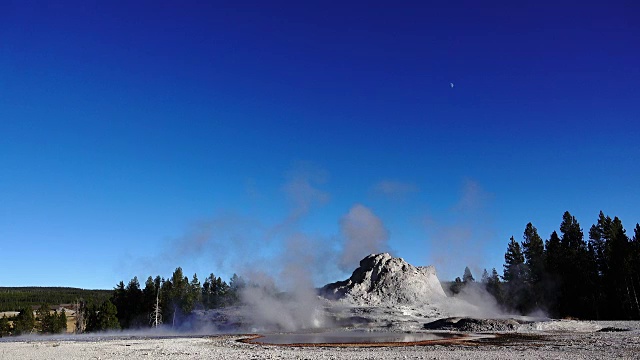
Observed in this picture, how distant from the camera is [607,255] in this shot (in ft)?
229

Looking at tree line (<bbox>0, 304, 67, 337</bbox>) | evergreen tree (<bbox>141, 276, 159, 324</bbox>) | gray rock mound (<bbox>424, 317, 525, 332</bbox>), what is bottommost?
tree line (<bbox>0, 304, 67, 337</bbox>)

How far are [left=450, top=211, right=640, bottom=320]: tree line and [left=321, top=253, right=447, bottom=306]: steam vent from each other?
16.5m

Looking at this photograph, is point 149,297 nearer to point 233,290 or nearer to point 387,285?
point 233,290

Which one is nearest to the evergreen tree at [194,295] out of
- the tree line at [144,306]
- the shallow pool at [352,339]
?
the tree line at [144,306]

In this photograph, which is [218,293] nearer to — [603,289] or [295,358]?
[603,289]

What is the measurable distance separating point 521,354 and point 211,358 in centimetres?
1539

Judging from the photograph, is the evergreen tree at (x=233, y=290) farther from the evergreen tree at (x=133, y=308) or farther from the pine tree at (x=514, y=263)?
the pine tree at (x=514, y=263)

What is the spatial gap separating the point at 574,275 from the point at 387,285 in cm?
2766

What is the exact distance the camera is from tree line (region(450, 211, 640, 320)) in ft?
210

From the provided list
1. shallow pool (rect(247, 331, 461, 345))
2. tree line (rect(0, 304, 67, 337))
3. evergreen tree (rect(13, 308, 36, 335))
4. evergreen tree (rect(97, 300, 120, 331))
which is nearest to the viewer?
shallow pool (rect(247, 331, 461, 345))

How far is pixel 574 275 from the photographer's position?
69.2m

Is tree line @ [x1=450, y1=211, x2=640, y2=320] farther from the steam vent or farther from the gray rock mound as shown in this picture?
the gray rock mound

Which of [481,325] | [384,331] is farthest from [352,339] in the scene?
[481,325]

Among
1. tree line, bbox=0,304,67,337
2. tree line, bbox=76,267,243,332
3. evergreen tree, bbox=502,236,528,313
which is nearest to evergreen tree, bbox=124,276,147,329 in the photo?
tree line, bbox=76,267,243,332
